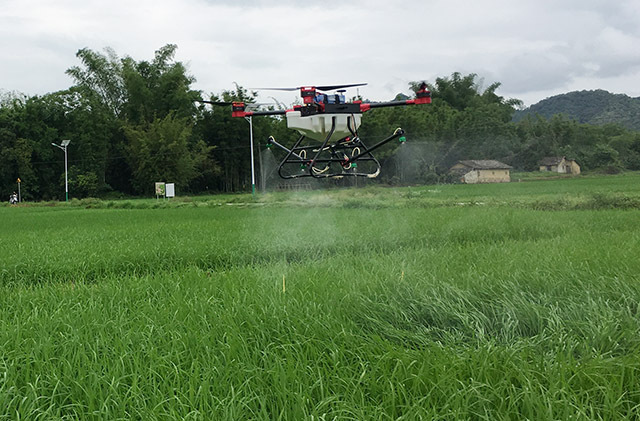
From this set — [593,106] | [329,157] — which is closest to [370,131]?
[329,157]

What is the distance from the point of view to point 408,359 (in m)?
2.92

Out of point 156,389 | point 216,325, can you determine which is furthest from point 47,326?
point 156,389

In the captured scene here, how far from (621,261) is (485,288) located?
2.07 m

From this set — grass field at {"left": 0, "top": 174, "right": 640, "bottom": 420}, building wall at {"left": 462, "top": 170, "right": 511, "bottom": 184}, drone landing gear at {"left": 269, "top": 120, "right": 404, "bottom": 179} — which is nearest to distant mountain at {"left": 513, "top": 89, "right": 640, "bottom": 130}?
building wall at {"left": 462, "top": 170, "right": 511, "bottom": 184}

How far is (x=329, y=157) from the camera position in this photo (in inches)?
148

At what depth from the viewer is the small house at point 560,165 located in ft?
24.7

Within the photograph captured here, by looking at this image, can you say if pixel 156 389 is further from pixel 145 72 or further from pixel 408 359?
pixel 145 72

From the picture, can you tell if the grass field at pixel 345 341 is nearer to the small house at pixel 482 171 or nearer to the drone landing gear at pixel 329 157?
the small house at pixel 482 171

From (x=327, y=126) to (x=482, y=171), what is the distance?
339cm

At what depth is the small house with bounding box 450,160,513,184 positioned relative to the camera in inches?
213

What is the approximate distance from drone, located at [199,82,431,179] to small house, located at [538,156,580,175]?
4.77 meters

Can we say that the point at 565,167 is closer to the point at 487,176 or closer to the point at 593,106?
the point at 593,106

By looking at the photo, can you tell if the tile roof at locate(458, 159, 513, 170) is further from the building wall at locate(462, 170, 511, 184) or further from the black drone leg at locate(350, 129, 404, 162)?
the black drone leg at locate(350, 129, 404, 162)

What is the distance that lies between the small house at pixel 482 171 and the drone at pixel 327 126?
7.01 feet
